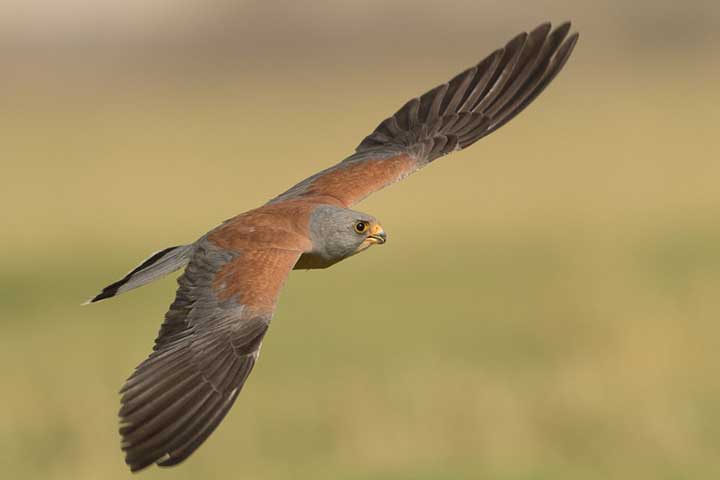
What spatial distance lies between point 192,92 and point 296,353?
113 ft

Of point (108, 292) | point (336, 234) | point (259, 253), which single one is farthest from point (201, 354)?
point (336, 234)

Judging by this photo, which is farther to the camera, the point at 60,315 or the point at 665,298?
the point at 60,315

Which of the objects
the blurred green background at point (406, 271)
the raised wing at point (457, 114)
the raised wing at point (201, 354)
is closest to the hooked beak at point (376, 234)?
the raised wing at point (457, 114)

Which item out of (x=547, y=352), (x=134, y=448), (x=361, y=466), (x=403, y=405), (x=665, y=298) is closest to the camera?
(x=134, y=448)

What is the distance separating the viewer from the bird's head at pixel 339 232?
11.4 metres

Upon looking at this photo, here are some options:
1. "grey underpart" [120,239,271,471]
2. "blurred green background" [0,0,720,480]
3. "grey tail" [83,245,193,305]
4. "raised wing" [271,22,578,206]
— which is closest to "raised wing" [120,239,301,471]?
"grey underpart" [120,239,271,471]

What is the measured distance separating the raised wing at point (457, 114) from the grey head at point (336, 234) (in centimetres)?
82

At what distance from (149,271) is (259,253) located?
0.83 m

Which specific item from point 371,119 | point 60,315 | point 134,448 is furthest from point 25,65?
point 134,448

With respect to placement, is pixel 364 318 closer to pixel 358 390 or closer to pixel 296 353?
pixel 296 353

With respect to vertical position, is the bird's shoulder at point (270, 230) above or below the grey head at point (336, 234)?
above

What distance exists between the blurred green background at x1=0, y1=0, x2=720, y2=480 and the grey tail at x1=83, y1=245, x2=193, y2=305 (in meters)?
3.93

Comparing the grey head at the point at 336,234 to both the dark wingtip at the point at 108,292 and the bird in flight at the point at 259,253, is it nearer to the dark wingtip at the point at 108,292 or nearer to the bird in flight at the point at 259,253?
the bird in flight at the point at 259,253

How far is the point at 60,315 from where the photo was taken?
22250mm
